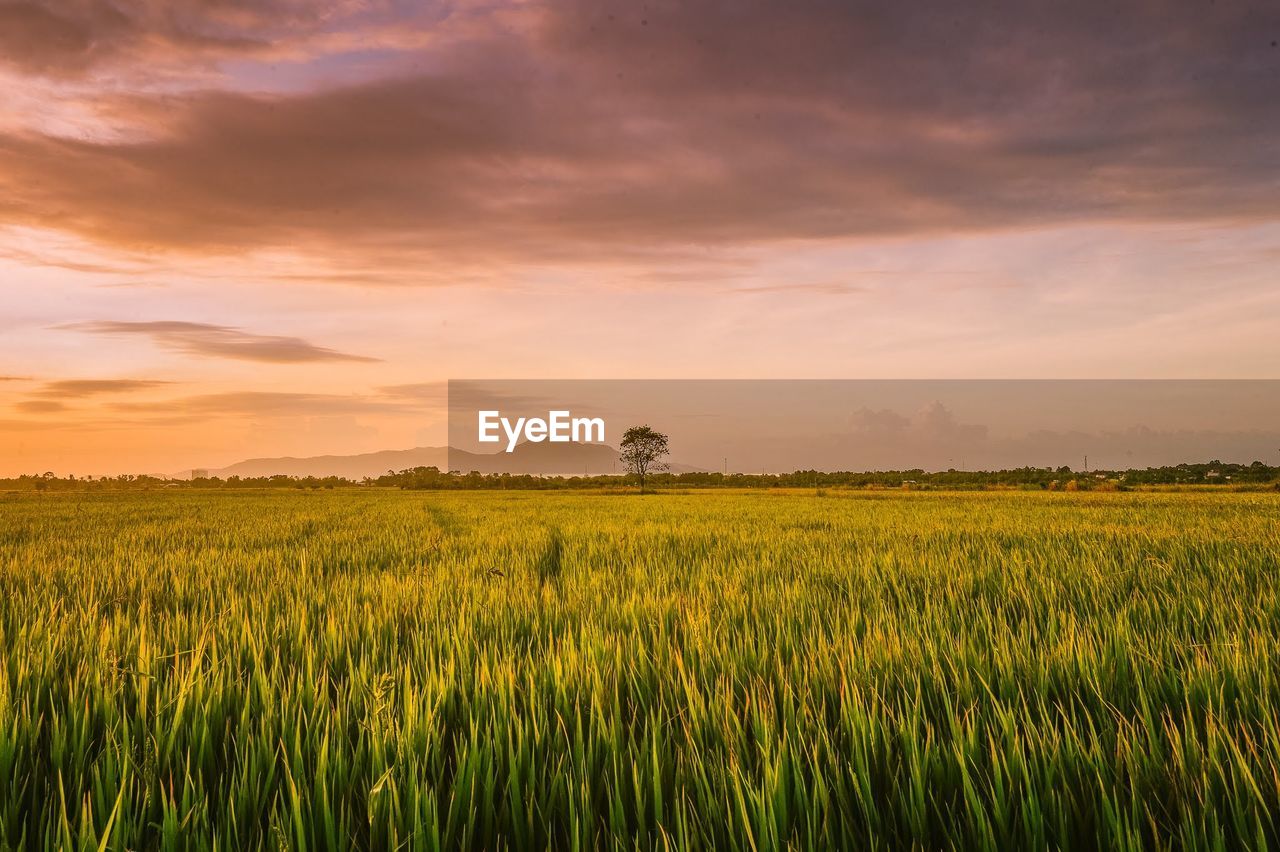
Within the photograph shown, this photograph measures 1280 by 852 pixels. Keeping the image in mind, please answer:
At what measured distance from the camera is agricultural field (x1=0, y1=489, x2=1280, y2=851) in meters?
1.48

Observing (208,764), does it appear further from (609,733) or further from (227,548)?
(227,548)

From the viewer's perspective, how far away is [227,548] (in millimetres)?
9297

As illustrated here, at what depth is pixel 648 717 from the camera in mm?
1994

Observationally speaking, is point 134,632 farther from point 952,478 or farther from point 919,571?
point 952,478

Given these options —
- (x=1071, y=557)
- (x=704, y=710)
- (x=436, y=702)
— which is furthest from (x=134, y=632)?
(x=1071, y=557)

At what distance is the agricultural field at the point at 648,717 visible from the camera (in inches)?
58.3

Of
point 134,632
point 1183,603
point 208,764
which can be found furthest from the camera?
point 1183,603

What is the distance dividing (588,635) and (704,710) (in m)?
1.30

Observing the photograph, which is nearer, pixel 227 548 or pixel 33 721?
pixel 33 721

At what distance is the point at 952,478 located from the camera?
84188 millimetres

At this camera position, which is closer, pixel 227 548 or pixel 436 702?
pixel 436 702

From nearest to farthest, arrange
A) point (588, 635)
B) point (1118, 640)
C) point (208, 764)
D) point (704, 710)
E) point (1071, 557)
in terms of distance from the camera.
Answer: point (208, 764)
point (704, 710)
point (1118, 640)
point (588, 635)
point (1071, 557)

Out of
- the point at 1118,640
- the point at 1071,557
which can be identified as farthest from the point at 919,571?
the point at 1118,640

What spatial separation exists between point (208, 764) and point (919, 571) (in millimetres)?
5445
